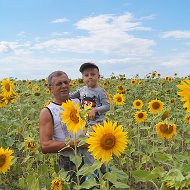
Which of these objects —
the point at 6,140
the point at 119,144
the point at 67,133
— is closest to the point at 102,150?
the point at 119,144

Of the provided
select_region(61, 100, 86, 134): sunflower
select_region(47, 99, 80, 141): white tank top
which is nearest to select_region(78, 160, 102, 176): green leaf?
select_region(61, 100, 86, 134): sunflower

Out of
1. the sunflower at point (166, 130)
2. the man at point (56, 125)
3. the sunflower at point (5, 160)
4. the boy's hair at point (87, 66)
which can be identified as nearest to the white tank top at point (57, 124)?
the man at point (56, 125)

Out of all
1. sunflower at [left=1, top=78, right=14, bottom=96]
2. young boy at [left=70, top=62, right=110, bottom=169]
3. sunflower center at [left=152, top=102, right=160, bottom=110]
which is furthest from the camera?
sunflower at [left=1, top=78, right=14, bottom=96]

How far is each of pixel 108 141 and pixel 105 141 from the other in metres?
0.02

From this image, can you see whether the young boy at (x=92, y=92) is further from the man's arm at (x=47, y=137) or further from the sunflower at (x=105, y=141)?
the sunflower at (x=105, y=141)

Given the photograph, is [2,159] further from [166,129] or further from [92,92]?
[166,129]

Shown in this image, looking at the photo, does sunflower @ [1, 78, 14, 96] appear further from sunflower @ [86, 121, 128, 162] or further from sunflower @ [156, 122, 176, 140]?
sunflower @ [86, 121, 128, 162]

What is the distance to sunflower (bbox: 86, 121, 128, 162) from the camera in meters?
2.13

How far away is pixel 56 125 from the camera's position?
3031mm

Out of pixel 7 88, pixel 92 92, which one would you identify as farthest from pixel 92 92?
pixel 7 88

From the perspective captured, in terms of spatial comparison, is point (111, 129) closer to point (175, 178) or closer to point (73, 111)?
point (73, 111)

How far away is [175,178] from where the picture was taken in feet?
3.87

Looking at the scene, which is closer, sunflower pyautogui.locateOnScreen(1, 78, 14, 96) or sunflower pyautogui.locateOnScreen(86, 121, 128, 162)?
sunflower pyautogui.locateOnScreen(86, 121, 128, 162)

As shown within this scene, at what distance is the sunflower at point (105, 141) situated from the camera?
2131 mm
